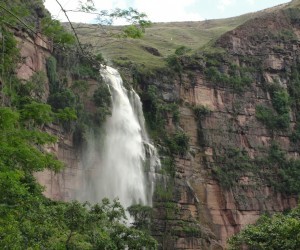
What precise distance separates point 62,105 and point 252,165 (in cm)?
1828

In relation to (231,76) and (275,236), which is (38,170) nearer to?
(275,236)

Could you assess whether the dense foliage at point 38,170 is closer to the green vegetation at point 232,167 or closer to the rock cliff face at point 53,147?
A: the rock cliff face at point 53,147

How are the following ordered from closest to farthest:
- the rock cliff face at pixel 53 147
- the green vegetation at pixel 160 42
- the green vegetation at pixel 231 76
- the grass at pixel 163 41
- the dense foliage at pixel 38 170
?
the dense foliage at pixel 38 170 < the rock cliff face at pixel 53 147 < the green vegetation at pixel 231 76 < the green vegetation at pixel 160 42 < the grass at pixel 163 41

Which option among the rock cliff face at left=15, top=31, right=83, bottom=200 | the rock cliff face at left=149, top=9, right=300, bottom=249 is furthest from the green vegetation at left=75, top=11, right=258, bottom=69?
the rock cliff face at left=149, top=9, right=300, bottom=249

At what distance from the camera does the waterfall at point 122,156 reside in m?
35.9

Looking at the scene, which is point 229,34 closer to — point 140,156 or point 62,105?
point 140,156

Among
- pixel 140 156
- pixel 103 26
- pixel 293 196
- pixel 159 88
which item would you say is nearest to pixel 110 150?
pixel 140 156

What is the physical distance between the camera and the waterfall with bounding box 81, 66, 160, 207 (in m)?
35.9

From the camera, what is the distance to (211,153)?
42906 mm

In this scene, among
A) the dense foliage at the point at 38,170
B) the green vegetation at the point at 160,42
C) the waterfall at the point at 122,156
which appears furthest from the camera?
the green vegetation at the point at 160,42

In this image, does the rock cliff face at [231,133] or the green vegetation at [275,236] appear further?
the rock cliff face at [231,133]

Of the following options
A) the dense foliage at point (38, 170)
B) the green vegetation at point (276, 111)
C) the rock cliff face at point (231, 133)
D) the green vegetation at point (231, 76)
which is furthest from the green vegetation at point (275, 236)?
the green vegetation at point (231, 76)

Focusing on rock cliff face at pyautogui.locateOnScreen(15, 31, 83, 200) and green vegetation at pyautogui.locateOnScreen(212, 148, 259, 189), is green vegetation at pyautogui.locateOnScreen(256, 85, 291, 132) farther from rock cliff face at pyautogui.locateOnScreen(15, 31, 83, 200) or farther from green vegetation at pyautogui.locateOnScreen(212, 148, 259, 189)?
rock cliff face at pyautogui.locateOnScreen(15, 31, 83, 200)

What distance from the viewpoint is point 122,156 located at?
37781 mm
